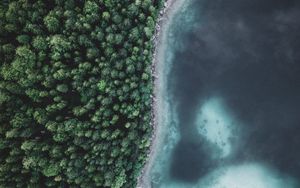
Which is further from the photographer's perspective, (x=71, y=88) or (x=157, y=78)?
(x=157, y=78)

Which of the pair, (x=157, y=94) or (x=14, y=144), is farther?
(x=157, y=94)

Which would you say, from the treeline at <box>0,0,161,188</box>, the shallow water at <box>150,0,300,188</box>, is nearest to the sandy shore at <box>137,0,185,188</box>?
the shallow water at <box>150,0,300,188</box>

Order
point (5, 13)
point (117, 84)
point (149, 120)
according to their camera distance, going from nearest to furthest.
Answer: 1. point (5, 13)
2. point (117, 84)
3. point (149, 120)

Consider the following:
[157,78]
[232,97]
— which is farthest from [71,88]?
[232,97]

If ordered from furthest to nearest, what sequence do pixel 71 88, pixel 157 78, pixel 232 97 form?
pixel 157 78, pixel 232 97, pixel 71 88

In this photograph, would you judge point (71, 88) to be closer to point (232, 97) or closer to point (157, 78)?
point (157, 78)

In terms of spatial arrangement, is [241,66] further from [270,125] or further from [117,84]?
[117,84]

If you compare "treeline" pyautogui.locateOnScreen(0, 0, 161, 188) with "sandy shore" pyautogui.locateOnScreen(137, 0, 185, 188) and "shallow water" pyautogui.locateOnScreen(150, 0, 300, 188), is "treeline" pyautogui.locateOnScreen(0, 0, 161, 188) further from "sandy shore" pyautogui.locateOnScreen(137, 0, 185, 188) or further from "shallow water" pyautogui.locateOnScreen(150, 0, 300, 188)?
"shallow water" pyautogui.locateOnScreen(150, 0, 300, 188)

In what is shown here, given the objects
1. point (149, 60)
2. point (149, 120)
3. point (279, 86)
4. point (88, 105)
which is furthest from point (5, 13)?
point (279, 86)
